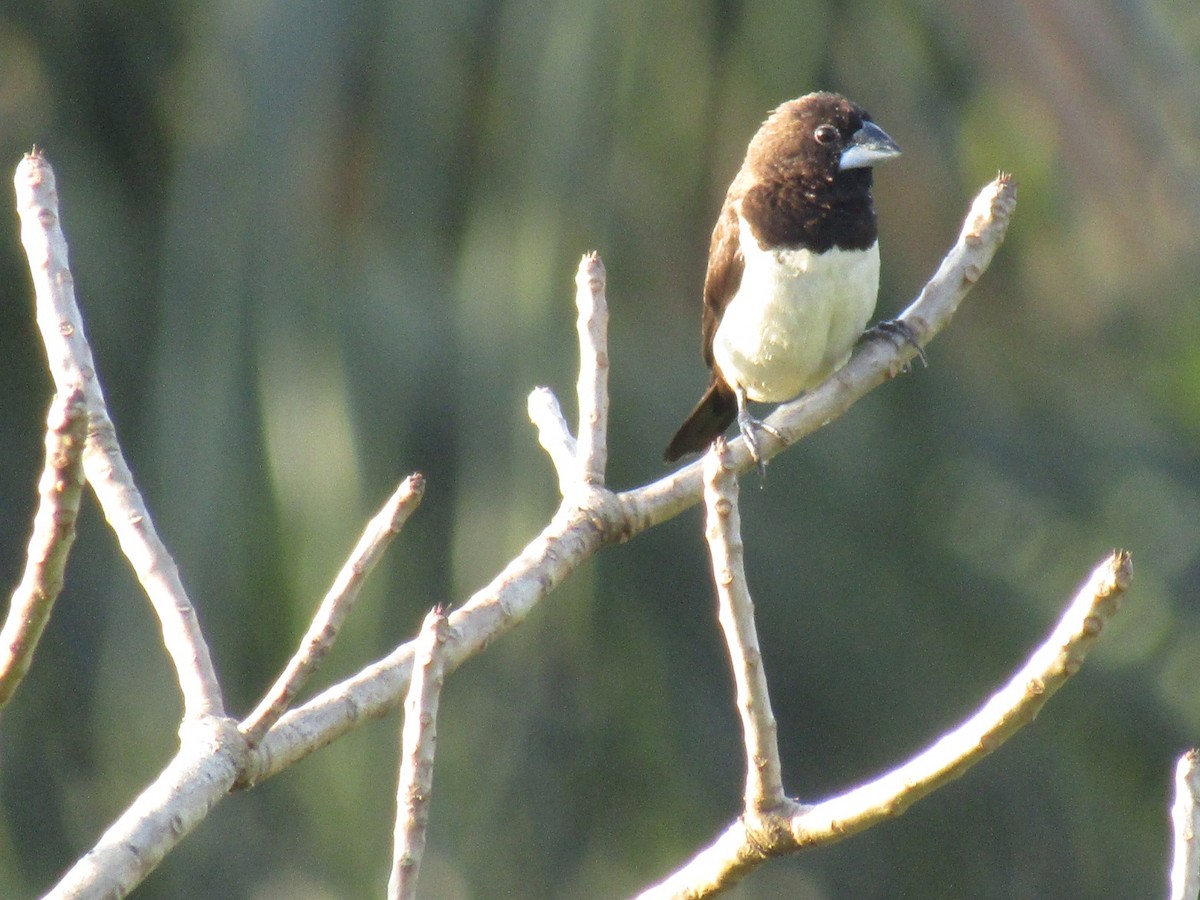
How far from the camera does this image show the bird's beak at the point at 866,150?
3.90m

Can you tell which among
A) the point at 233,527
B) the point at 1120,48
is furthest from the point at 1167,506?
the point at 233,527

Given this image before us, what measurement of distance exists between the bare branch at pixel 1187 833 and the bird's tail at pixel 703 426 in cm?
275

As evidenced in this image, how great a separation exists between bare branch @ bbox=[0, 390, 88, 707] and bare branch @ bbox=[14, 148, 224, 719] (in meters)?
0.38

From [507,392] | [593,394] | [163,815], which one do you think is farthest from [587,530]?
[507,392]

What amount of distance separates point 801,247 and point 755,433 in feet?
1.89

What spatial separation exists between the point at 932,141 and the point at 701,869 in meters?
5.06

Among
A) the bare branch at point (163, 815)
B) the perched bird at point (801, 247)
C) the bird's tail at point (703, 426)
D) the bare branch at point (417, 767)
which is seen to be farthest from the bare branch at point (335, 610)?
the bird's tail at point (703, 426)

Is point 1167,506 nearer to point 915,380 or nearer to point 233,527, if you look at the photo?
point 915,380

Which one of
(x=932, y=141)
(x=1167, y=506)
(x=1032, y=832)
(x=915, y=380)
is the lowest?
(x=1032, y=832)

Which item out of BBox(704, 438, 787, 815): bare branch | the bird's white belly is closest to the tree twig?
BBox(704, 438, 787, 815): bare branch

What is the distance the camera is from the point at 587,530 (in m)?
2.57

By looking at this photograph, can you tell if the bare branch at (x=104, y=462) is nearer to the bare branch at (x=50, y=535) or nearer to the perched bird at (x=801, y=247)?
the bare branch at (x=50, y=535)

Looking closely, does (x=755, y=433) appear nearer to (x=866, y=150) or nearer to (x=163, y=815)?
(x=866, y=150)

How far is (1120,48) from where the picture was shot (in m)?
6.29
